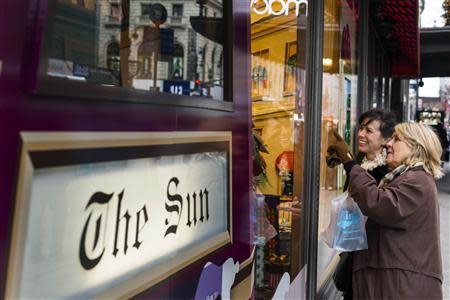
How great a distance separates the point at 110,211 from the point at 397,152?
1898 mm

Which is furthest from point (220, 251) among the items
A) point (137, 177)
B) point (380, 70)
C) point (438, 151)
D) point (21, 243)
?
point (380, 70)

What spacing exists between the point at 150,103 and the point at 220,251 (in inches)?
24.3

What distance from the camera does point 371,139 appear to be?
3.26 m

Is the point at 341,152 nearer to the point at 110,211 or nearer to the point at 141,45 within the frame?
the point at 141,45

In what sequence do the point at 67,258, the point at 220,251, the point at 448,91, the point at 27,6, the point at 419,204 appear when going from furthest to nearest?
the point at 448,91, the point at 419,204, the point at 220,251, the point at 67,258, the point at 27,6

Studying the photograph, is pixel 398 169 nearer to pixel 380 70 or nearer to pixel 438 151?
pixel 438 151

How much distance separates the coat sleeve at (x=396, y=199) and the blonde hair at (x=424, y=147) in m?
0.10

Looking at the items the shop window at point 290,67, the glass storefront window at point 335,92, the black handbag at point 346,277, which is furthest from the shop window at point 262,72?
the black handbag at point 346,277

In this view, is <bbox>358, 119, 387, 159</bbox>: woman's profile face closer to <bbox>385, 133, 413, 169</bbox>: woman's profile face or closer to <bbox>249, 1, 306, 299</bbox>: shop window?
<bbox>249, 1, 306, 299</bbox>: shop window

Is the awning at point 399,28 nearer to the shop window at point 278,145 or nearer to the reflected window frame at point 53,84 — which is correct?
the shop window at point 278,145

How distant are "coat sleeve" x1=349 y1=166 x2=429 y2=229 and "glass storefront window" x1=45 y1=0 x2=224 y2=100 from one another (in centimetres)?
117

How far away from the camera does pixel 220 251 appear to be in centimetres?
164

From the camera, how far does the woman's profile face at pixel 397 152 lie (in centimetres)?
261

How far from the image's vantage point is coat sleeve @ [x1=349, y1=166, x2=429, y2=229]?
246 cm
